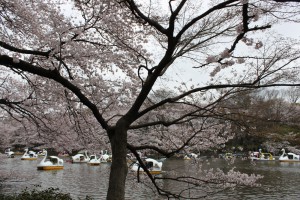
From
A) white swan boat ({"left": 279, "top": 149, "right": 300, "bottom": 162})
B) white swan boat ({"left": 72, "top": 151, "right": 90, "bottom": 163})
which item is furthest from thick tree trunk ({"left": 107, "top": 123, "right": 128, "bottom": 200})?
white swan boat ({"left": 279, "top": 149, "right": 300, "bottom": 162})

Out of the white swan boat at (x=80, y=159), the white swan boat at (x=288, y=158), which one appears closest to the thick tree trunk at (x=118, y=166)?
the white swan boat at (x=80, y=159)

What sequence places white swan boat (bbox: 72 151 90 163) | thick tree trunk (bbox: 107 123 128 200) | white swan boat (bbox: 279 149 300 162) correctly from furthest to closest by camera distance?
white swan boat (bbox: 279 149 300 162) < white swan boat (bbox: 72 151 90 163) < thick tree trunk (bbox: 107 123 128 200)

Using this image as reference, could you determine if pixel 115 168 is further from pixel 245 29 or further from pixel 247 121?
pixel 245 29

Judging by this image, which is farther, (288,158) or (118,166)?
(288,158)

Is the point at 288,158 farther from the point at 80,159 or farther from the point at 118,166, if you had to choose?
the point at 118,166

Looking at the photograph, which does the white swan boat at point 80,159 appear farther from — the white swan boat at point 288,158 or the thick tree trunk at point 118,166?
the thick tree trunk at point 118,166

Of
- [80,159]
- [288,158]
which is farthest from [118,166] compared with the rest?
[288,158]

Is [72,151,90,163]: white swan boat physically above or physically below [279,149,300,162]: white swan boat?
below

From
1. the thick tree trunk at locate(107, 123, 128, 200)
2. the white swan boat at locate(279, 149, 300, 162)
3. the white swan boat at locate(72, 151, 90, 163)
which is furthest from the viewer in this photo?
the white swan boat at locate(279, 149, 300, 162)

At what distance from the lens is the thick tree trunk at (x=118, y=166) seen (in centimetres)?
459

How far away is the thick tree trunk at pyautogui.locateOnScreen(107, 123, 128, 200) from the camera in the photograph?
4.59 m

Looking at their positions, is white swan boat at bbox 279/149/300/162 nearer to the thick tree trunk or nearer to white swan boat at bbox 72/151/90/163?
white swan boat at bbox 72/151/90/163

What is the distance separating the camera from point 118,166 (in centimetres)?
466

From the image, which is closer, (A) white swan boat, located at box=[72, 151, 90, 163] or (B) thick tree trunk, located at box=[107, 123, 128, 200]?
(B) thick tree trunk, located at box=[107, 123, 128, 200]
